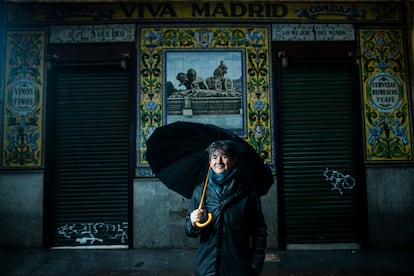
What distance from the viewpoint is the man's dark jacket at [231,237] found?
262 centimetres

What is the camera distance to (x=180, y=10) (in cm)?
708

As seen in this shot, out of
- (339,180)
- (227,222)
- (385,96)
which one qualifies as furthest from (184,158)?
(385,96)

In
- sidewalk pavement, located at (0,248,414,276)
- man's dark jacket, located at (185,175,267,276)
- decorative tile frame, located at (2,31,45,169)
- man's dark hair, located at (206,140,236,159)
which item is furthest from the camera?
decorative tile frame, located at (2,31,45,169)

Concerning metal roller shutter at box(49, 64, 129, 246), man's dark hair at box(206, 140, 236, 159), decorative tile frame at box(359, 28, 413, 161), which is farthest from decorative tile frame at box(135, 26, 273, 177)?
man's dark hair at box(206, 140, 236, 159)

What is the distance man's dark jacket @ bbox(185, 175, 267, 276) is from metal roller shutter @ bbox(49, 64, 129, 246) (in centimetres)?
460

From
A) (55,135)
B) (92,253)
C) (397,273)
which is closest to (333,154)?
(397,273)

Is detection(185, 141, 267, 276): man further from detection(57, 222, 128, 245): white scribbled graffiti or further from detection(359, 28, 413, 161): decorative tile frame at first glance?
detection(359, 28, 413, 161): decorative tile frame

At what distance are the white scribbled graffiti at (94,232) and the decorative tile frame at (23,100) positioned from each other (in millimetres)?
1549

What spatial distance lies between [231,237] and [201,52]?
5.17 meters

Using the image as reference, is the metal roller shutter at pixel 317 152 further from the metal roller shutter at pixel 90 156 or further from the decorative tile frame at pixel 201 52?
the metal roller shutter at pixel 90 156

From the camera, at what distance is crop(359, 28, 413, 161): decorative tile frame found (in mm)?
6891

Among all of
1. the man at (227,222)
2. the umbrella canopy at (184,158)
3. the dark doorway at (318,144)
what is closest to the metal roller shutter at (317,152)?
the dark doorway at (318,144)

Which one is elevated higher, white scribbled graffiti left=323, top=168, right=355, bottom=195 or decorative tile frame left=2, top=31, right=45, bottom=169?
decorative tile frame left=2, top=31, right=45, bottom=169

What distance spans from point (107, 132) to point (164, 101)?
1469 mm
